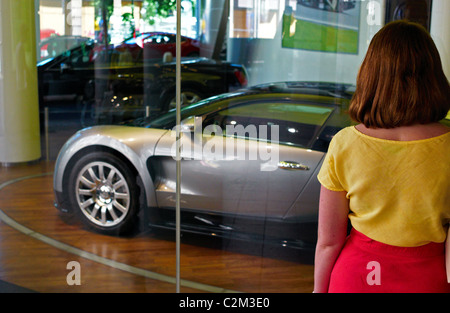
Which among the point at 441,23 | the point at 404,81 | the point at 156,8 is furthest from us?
the point at 441,23

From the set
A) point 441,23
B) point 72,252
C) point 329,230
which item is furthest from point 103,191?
point 441,23

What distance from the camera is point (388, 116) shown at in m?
1.36

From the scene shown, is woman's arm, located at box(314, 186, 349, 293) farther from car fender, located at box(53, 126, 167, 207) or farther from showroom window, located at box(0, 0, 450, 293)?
car fender, located at box(53, 126, 167, 207)

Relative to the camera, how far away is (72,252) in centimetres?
275

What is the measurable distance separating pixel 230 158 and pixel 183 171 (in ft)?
0.77

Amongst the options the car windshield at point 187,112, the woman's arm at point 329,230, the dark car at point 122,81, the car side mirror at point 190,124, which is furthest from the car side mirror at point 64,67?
the woman's arm at point 329,230

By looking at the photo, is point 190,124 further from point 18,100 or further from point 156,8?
point 18,100

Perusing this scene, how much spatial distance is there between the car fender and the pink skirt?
4.73 ft

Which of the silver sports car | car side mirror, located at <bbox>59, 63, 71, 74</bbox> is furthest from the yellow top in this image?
car side mirror, located at <bbox>59, 63, 71, 74</bbox>

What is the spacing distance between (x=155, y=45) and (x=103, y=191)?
74 cm

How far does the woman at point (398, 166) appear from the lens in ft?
4.44

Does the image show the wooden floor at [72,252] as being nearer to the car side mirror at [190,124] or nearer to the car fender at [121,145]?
the car fender at [121,145]
